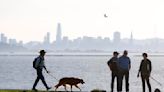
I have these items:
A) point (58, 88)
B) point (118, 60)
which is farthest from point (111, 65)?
point (58, 88)

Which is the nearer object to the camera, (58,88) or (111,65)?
(111,65)

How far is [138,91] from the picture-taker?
45594 mm

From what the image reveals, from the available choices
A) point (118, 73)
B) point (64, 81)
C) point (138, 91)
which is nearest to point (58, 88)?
point (64, 81)

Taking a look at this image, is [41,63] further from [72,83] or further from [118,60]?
[118,60]

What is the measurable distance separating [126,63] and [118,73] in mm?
709

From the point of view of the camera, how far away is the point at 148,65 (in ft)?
84.0

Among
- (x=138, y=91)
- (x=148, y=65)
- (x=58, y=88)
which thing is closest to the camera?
(x=148, y=65)

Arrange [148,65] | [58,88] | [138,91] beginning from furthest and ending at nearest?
[138,91] → [58,88] → [148,65]

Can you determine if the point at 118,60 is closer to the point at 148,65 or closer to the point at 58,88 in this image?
the point at 148,65

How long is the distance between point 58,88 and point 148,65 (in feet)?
20.9

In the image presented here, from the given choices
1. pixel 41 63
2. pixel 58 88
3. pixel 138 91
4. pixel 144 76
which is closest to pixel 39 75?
pixel 41 63

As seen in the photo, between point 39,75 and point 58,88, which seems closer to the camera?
point 39,75

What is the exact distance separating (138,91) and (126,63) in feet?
66.4

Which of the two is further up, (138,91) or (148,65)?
(148,65)
